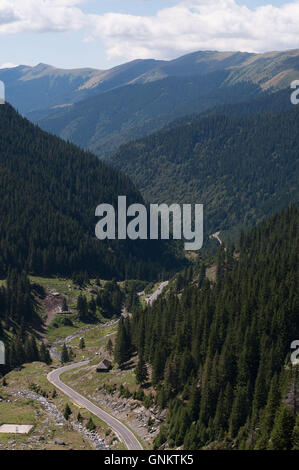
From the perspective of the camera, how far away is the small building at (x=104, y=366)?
14775 centimetres

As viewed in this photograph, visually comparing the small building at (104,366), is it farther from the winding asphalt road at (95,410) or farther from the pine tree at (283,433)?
the pine tree at (283,433)

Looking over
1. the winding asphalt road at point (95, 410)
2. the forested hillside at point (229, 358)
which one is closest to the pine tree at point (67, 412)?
the winding asphalt road at point (95, 410)

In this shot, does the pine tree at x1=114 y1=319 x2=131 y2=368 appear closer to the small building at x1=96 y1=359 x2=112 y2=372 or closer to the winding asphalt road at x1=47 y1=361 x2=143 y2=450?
the small building at x1=96 y1=359 x2=112 y2=372

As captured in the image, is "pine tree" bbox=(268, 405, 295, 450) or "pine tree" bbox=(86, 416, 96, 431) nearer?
"pine tree" bbox=(268, 405, 295, 450)

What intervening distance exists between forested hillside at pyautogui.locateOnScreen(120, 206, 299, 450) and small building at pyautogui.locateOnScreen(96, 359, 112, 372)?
17.3 ft

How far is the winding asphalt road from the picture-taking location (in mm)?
108312

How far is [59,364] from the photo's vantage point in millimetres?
169250

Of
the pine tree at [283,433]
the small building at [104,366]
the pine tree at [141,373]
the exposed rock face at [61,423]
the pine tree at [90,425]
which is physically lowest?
the exposed rock face at [61,423]

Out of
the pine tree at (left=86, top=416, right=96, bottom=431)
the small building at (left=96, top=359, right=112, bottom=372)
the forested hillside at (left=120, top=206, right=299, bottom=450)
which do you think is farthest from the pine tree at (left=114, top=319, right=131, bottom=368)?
the pine tree at (left=86, top=416, right=96, bottom=431)

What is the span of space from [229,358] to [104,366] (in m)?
43.7

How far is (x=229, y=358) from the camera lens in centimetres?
11669

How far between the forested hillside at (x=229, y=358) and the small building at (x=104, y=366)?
529cm
